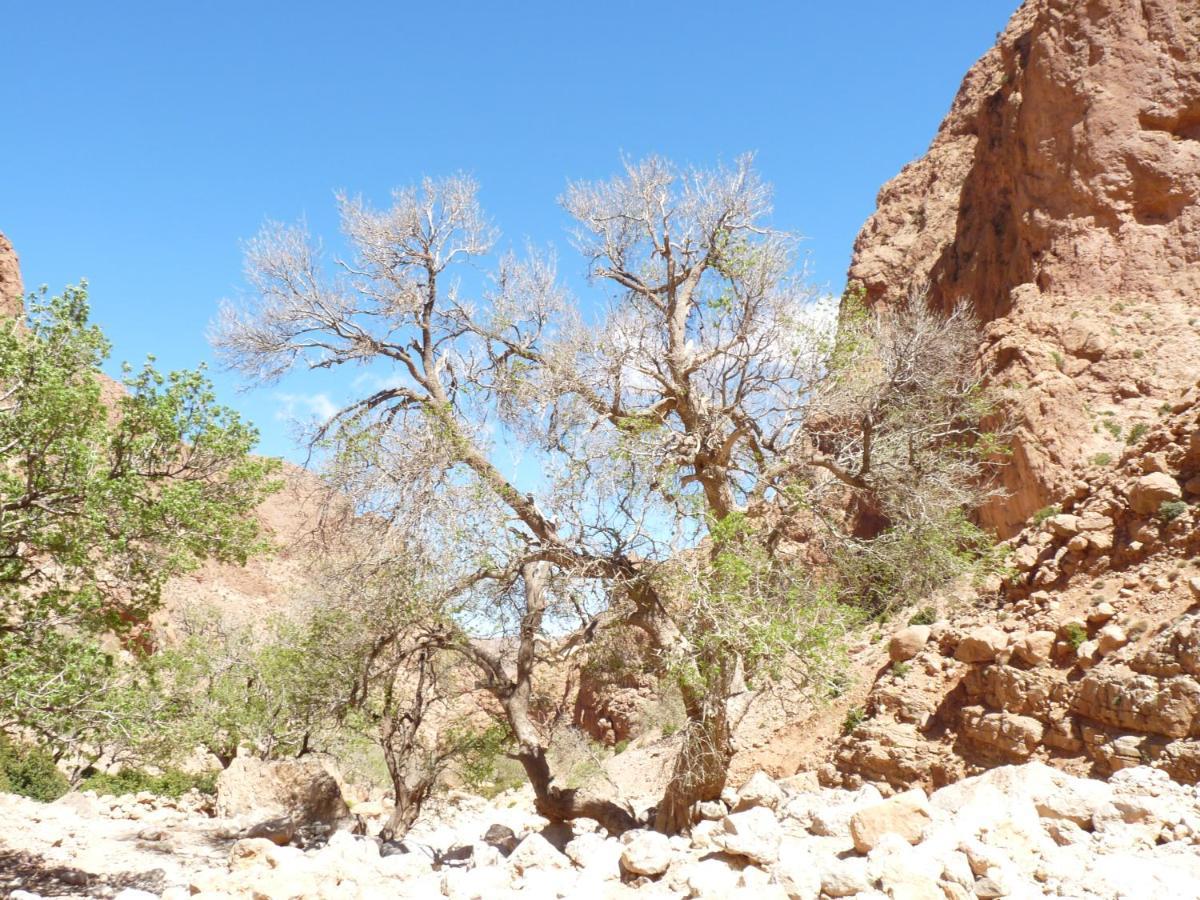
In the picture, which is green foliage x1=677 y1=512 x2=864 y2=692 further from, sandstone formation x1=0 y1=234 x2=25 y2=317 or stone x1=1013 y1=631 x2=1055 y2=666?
sandstone formation x1=0 y1=234 x2=25 y2=317

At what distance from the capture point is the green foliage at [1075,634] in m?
13.9

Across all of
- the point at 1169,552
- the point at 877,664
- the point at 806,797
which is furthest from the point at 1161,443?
the point at 806,797

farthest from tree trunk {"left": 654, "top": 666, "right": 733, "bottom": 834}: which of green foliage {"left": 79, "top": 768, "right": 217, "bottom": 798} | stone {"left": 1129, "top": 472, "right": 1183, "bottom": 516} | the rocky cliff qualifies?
green foliage {"left": 79, "top": 768, "right": 217, "bottom": 798}

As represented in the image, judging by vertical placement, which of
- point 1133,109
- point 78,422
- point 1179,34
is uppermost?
point 1179,34

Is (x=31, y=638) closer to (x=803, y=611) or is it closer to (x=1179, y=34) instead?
(x=803, y=611)

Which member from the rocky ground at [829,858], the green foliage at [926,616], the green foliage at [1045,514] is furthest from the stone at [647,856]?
the green foliage at [1045,514]

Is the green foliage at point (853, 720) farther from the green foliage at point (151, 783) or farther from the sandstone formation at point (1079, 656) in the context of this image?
the green foliage at point (151, 783)

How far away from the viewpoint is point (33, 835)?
1343 cm

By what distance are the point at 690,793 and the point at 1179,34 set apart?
3011cm

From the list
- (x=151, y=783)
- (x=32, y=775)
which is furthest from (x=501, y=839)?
(x=151, y=783)

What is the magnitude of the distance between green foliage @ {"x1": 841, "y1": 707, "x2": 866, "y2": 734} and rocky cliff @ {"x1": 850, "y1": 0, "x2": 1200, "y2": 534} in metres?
9.06

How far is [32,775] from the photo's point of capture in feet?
69.7

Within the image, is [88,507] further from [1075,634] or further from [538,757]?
[1075,634]

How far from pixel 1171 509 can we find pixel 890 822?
10562 mm
